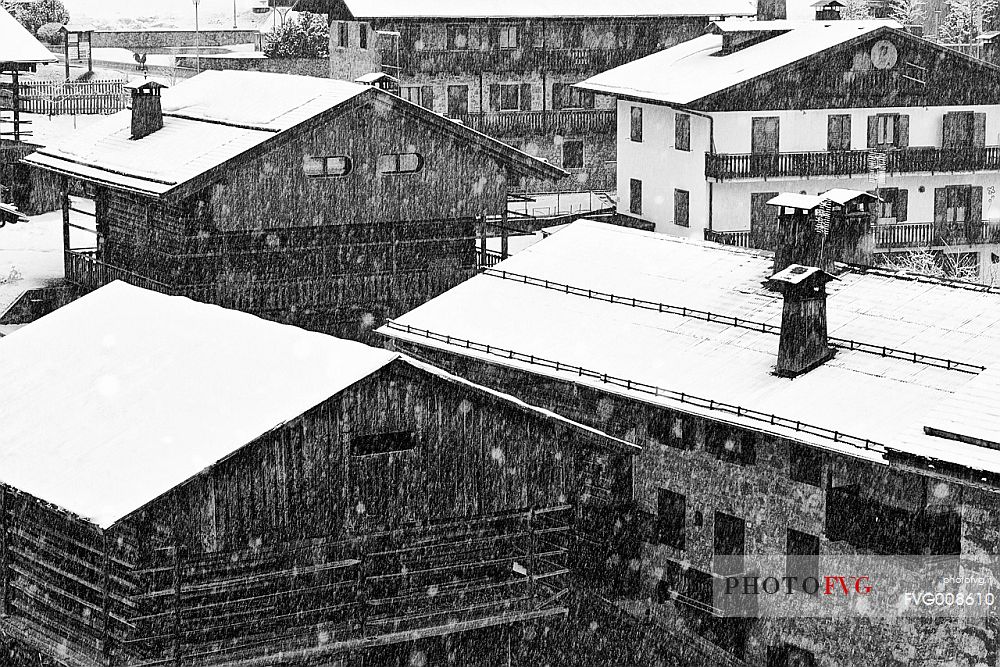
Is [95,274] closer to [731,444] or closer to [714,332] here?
[714,332]

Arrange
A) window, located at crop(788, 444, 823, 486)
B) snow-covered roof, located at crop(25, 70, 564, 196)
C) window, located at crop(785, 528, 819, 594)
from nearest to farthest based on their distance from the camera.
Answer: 1. window, located at crop(788, 444, 823, 486)
2. window, located at crop(785, 528, 819, 594)
3. snow-covered roof, located at crop(25, 70, 564, 196)

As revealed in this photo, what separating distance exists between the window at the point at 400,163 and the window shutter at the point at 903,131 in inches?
863

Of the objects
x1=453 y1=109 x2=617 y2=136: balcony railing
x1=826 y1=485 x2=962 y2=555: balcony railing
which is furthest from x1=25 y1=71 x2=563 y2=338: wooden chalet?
x1=453 y1=109 x2=617 y2=136: balcony railing

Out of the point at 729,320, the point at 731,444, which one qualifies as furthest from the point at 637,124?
the point at 731,444

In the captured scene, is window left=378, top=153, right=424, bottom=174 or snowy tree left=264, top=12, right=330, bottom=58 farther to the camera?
snowy tree left=264, top=12, right=330, bottom=58

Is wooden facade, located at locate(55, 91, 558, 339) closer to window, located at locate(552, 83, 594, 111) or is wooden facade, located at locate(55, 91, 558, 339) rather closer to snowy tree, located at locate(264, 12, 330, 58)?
window, located at locate(552, 83, 594, 111)

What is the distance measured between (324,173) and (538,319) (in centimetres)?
1061

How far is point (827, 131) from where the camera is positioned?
55.4 meters

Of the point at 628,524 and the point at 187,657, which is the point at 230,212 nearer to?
the point at 628,524

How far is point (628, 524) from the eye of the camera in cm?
2836

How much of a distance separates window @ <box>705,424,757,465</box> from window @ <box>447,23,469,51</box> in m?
43.8

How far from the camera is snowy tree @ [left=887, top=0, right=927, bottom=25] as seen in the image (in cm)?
9788

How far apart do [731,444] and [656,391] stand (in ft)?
4.92

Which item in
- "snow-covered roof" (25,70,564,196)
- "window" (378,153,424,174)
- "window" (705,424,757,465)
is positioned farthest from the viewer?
"window" (378,153,424,174)
